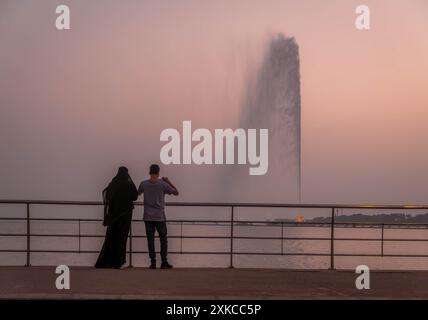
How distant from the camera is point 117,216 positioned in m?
14.2

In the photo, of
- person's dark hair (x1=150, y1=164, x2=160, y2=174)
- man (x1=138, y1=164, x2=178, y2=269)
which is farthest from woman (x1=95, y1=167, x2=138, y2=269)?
person's dark hair (x1=150, y1=164, x2=160, y2=174)

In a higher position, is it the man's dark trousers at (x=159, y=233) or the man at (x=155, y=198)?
the man at (x=155, y=198)

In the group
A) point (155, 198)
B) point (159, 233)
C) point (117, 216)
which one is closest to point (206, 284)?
point (159, 233)

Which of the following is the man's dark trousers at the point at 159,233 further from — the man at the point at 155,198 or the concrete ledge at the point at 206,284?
the concrete ledge at the point at 206,284

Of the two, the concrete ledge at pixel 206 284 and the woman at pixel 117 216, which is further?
the woman at pixel 117 216

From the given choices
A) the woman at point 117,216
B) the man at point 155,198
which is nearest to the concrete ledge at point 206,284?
the woman at point 117,216

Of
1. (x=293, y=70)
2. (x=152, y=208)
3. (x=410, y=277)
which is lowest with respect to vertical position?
(x=410, y=277)

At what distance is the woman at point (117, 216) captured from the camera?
14047 mm

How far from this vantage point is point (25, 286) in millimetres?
11297

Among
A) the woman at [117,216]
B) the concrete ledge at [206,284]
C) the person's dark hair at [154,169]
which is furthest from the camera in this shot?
the person's dark hair at [154,169]

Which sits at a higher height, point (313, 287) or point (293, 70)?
point (293, 70)
